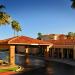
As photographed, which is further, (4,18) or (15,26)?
(15,26)

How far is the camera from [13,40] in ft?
163

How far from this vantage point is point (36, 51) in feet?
274

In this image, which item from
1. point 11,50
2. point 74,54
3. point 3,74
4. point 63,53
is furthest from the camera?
point 63,53

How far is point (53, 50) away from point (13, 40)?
2218 cm

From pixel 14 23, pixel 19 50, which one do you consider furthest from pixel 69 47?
pixel 14 23

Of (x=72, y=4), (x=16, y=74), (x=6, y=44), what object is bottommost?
(x=16, y=74)

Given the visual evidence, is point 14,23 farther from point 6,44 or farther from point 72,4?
point 72,4

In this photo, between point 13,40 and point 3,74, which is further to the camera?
Result: point 13,40

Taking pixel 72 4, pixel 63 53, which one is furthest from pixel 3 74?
pixel 63 53

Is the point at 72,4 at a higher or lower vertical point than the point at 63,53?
higher

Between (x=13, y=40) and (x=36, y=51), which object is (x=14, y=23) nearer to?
(x=36, y=51)

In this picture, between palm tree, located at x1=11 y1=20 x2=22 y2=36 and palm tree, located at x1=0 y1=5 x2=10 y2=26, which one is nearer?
palm tree, located at x1=0 y1=5 x2=10 y2=26

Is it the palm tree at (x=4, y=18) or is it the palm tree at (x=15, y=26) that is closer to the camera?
the palm tree at (x=4, y=18)

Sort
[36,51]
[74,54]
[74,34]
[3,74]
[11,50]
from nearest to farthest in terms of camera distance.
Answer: [3,74], [11,50], [74,54], [36,51], [74,34]
